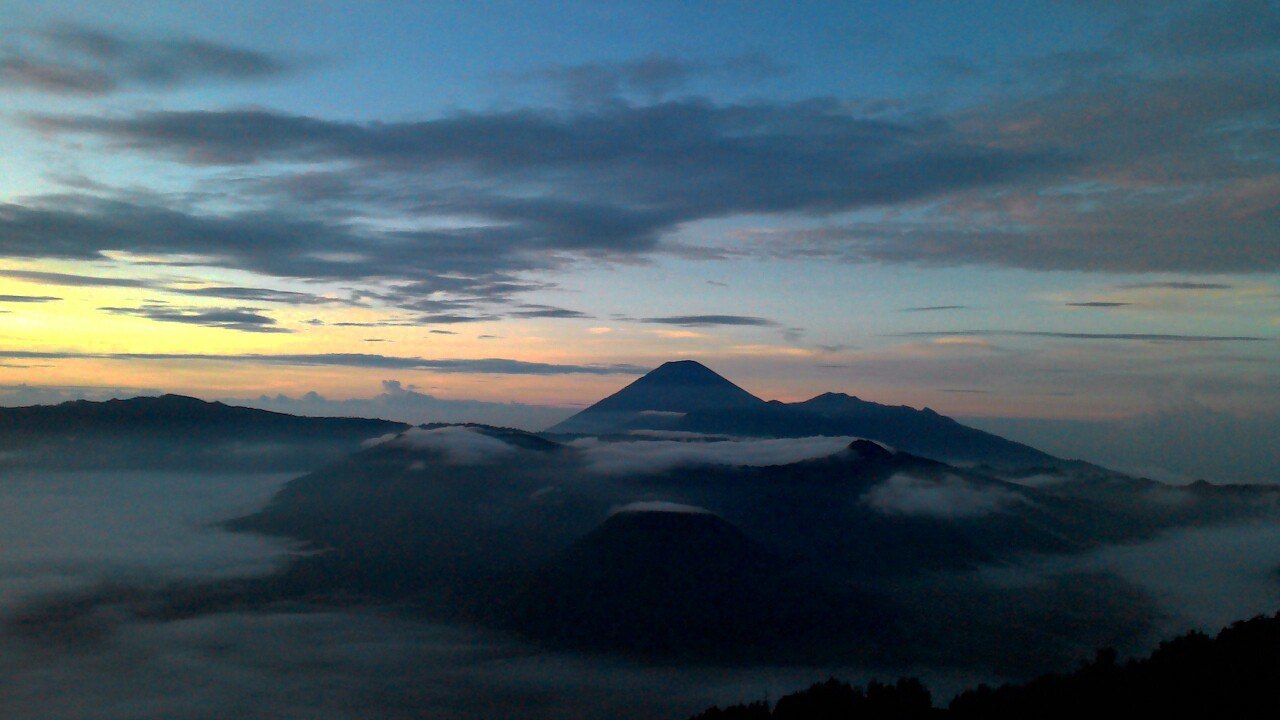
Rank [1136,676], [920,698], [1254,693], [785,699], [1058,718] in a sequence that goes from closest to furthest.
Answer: [1254,693]
[1058,718]
[1136,676]
[920,698]
[785,699]

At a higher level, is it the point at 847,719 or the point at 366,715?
the point at 847,719

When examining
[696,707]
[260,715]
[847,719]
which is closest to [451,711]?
[260,715]

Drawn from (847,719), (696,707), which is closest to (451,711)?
(696,707)

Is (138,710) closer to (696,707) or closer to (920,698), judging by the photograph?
(696,707)

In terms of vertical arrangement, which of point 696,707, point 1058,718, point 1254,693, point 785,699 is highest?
point 1254,693

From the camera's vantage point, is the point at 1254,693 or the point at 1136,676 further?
the point at 1136,676

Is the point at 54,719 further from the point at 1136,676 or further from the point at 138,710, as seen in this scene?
the point at 1136,676

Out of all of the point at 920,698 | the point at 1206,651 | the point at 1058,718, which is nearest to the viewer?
the point at 1058,718
